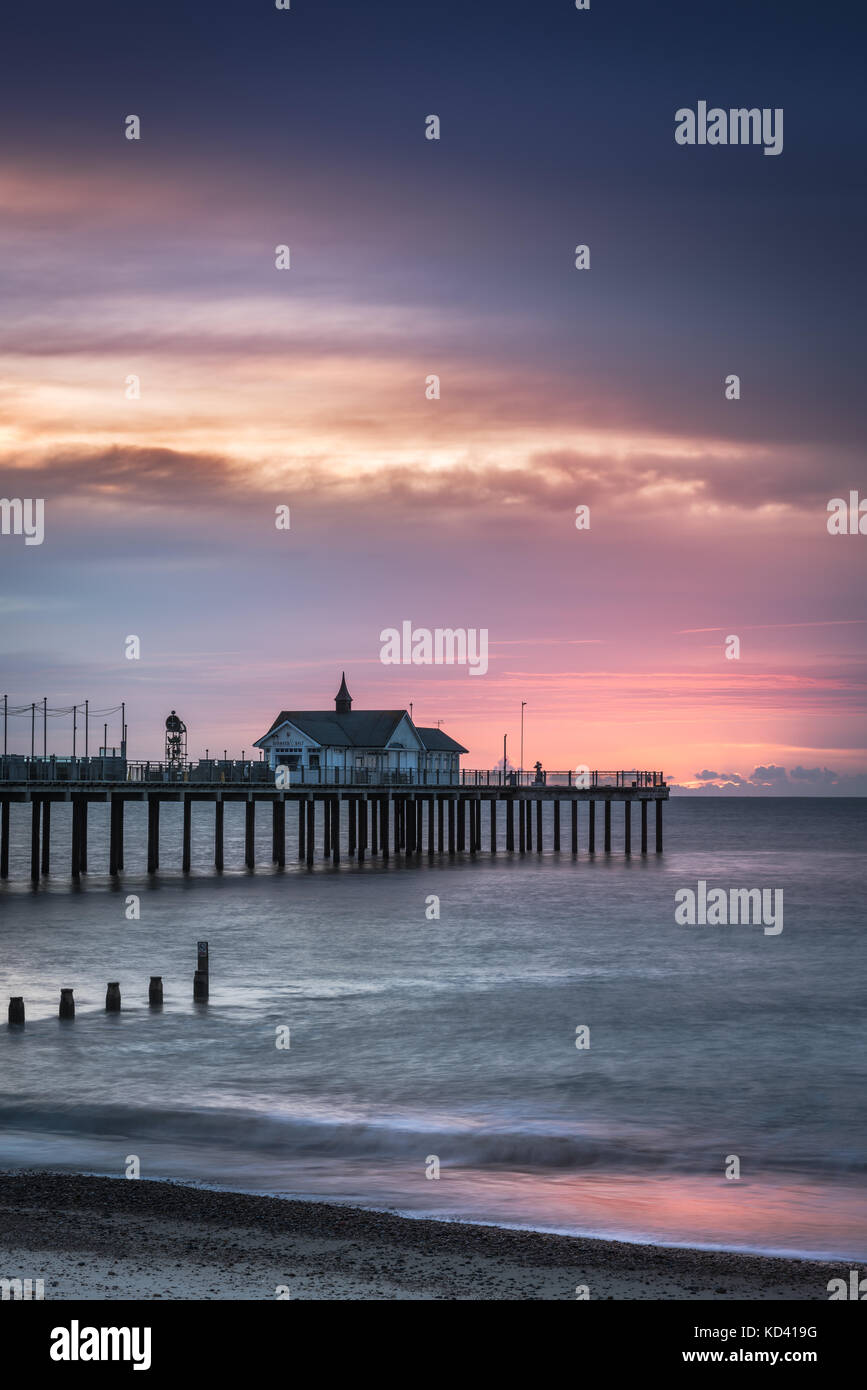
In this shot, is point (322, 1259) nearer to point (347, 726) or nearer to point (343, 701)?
point (347, 726)

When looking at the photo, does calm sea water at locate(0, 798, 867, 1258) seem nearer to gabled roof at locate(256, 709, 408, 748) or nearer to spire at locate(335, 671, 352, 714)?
gabled roof at locate(256, 709, 408, 748)

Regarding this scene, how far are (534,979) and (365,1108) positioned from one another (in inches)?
590

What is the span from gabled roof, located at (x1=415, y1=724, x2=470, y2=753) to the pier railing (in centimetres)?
198

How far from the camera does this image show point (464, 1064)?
23.6m

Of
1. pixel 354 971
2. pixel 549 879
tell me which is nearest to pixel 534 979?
pixel 354 971

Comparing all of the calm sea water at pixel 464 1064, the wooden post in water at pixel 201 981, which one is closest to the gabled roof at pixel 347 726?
the calm sea water at pixel 464 1064

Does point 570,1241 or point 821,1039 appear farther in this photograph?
point 821,1039

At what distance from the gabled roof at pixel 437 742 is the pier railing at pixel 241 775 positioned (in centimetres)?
198

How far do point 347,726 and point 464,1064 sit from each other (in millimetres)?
59893

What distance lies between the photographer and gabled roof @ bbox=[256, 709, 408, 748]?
80125 millimetres

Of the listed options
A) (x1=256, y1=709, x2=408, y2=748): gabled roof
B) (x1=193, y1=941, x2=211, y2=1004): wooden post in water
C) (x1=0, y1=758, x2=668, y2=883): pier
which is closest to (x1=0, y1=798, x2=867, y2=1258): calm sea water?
(x1=193, y1=941, x2=211, y2=1004): wooden post in water

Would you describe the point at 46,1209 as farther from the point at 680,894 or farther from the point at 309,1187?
the point at 680,894

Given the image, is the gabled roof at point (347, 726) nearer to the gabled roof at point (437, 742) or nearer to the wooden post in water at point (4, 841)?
the gabled roof at point (437, 742)

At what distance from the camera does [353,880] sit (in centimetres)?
Answer: 5962
